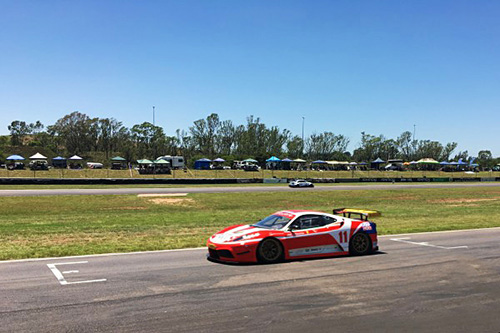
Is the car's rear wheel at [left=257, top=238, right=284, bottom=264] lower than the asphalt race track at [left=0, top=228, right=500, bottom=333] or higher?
higher

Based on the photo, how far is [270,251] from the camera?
11.4 meters

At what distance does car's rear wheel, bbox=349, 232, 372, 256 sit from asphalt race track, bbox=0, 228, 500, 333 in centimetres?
36

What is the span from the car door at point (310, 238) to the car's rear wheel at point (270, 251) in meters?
0.25

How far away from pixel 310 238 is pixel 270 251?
4.02 ft

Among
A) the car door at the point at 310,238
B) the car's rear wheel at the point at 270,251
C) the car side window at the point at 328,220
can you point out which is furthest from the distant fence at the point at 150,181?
the car's rear wheel at the point at 270,251

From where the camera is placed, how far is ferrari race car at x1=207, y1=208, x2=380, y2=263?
11.2 metres

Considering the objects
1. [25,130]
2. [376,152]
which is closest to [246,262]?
[376,152]

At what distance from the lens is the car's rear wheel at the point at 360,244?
12672mm

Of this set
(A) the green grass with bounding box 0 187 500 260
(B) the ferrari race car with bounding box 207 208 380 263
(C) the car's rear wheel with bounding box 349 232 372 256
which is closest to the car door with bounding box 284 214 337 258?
(B) the ferrari race car with bounding box 207 208 380 263

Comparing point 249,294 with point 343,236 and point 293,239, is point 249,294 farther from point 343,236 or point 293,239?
point 343,236

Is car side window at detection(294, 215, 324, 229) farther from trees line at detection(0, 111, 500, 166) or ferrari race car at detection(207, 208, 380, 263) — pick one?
trees line at detection(0, 111, 500, 166)

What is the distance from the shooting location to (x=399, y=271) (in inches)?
422

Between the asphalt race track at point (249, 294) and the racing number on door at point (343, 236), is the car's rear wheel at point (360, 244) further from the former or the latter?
the asphalt race track at point (249, 294)

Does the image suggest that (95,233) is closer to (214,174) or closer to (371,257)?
Answer: (371,257)
